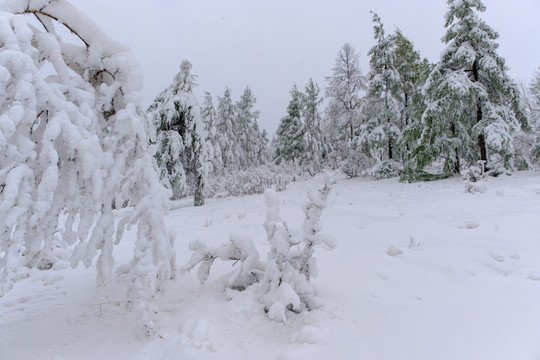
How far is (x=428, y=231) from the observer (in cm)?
345

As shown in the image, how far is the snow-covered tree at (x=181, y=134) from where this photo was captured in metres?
9.42

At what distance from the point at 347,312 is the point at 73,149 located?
6.34 feet

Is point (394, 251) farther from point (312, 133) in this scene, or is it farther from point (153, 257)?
point (312, 133)

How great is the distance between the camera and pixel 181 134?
9.90 meters

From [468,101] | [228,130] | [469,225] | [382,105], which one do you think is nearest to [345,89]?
[382,105]

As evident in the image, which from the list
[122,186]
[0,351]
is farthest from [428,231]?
[0,351]

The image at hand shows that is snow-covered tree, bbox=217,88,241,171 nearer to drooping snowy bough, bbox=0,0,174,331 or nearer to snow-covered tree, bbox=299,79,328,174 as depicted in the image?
snow-covered tree, bbox=299,79,328,174

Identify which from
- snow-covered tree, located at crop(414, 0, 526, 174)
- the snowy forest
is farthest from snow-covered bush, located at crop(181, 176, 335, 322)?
snow-covered tree, located at crop(414, 0, 526, 174)

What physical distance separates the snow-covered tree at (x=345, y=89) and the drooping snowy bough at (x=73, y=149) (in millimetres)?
15528

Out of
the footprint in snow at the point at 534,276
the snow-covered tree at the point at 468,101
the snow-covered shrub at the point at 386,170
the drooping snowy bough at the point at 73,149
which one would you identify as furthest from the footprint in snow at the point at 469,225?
the snow-covered shrub at the point at 386,170

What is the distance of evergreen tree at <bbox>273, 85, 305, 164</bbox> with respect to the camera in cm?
2530

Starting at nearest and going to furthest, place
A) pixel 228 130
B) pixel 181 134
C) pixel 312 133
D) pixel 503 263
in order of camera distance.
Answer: pixel 503 263 → pixel 181 134 → pixel 312 133 → pixel 228 130

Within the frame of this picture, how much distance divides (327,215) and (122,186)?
11.3ft

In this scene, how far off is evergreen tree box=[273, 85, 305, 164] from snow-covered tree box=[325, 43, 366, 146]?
7.91 meters
